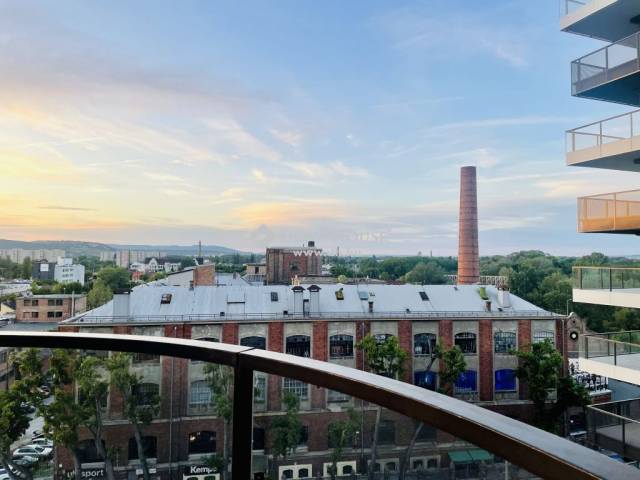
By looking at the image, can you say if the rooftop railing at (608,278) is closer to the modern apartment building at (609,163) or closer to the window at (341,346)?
the modern apartment building at (609,163)

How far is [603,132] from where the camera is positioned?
7.64 m

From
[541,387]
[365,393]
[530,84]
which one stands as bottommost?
[541,387]

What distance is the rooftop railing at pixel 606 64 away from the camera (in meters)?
7.36

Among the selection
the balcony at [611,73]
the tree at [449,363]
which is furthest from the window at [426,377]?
the balcony at [611,73]

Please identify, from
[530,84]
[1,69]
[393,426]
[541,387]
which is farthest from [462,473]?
[530,84]

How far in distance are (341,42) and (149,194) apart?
13.6m

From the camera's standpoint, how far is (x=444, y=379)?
1315 cm

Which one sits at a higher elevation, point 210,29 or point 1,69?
point 210,29

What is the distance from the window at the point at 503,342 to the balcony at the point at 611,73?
805cm

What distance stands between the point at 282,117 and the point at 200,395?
79.0ft

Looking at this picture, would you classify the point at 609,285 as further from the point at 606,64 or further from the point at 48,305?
the point at 48,305

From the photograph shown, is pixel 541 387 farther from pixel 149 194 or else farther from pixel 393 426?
pixel 149 194

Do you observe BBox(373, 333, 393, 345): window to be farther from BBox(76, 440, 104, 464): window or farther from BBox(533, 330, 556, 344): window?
BBox(76, 440, 104, 464): window

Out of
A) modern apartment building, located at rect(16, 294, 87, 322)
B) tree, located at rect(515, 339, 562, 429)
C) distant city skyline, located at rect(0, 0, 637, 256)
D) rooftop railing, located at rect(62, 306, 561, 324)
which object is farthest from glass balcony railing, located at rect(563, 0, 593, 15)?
modern apartment building, located at rect(16, 294, 87, 322)
